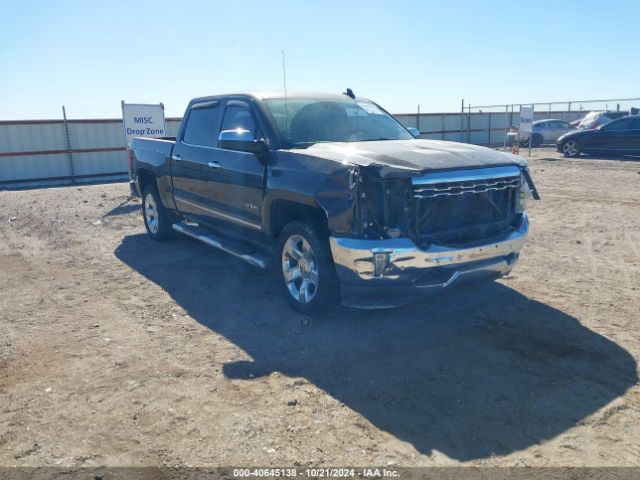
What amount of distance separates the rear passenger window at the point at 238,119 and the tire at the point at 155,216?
2283 millimetres

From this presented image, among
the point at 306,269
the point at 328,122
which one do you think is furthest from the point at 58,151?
the point at 306,269

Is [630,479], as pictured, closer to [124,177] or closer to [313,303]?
[313,303]

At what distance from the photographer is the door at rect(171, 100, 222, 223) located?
6.14 m

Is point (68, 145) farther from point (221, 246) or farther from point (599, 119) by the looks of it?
point (599, 119)

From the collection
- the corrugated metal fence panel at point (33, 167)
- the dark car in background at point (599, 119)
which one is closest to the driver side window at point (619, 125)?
the dark car in background at point (599, 119)

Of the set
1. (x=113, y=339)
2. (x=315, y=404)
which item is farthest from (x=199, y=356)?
(x=315, y=404)

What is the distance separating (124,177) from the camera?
17.6m

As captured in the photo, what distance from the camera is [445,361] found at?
13.3 ft

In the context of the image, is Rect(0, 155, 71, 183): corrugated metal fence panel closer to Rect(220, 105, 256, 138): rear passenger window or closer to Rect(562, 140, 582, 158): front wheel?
Rect(220, 105, 256, 138): rear passenger window

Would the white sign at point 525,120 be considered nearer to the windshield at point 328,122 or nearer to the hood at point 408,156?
the windshield at point 328,122

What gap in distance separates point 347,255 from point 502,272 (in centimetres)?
150

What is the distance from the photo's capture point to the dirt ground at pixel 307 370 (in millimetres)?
3047

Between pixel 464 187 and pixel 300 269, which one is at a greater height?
pixel 464 187

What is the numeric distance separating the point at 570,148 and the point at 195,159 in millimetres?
17542
